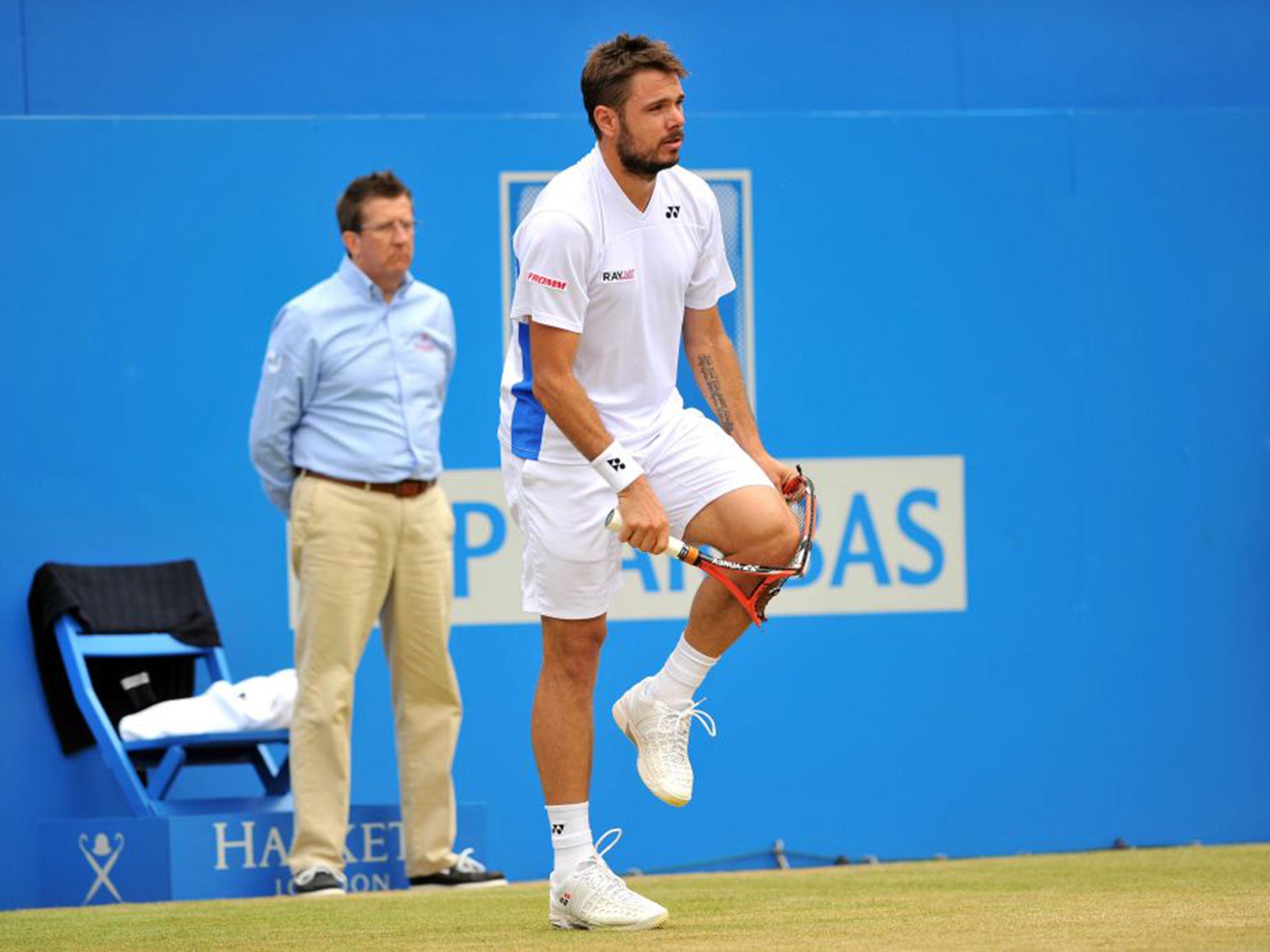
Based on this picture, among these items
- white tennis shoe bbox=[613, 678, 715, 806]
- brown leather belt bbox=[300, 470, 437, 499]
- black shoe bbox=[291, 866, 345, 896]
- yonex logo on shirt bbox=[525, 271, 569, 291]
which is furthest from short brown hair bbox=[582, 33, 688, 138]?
black shoe bbox=[291, 866, 345, 896]

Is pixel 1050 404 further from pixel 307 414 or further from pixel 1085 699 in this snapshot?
pixel 307 414

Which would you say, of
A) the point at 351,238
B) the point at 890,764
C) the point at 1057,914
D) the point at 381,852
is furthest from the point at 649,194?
the point at 890,764

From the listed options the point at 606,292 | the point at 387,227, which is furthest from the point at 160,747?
the point at 606,292

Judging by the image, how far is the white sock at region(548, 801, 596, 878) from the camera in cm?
454

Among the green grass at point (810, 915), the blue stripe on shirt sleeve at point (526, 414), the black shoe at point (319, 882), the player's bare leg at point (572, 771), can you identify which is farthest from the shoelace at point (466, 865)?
the blue stripe on shirt sleeve at point (526, 414)

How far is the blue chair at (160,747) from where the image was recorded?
6910 millimetres

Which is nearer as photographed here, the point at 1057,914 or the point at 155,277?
the point at 1057,914

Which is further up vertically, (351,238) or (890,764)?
(351,238)

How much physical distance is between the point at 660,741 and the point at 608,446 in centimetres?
68

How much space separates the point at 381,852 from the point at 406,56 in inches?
123

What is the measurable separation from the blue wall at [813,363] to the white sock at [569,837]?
3.13m

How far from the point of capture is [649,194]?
4656 millimetres

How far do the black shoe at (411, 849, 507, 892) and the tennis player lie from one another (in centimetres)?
222

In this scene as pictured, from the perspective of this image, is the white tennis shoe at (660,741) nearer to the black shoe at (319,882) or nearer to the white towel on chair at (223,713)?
the black shoe at (319,882)
